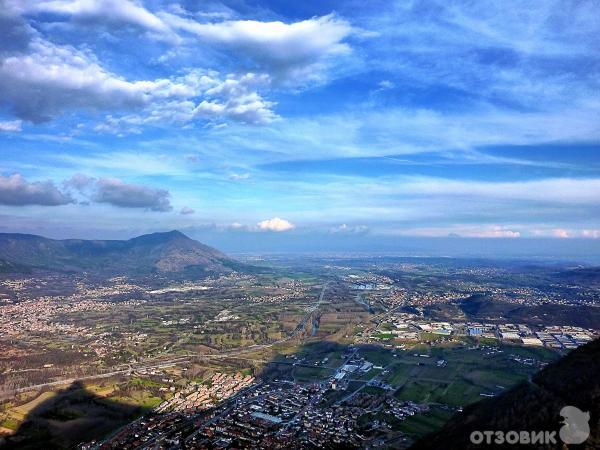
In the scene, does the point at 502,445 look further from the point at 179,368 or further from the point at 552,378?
the point at 179,368

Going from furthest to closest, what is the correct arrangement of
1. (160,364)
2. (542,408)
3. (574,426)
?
(160,364) → (542,408) → (574,426)

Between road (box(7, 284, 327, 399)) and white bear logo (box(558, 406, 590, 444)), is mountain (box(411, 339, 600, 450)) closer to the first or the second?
white bear logo (box(558, 406, 590, 444))

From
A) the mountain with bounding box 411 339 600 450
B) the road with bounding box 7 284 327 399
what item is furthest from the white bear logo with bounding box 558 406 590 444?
the road with bounding box 7 284 327 399

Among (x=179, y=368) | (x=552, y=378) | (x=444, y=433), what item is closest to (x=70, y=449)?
(x=179, y=368)

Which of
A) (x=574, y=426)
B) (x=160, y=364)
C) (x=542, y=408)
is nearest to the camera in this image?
(x=574, y=426)

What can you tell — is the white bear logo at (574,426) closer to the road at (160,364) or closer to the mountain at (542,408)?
the mountain at (542,408)

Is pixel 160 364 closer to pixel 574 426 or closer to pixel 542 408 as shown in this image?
pixel 542 408

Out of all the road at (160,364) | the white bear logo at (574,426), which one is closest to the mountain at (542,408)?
the white bear logo at (574,426)

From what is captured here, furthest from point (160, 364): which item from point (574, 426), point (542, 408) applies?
point (574, 426)
